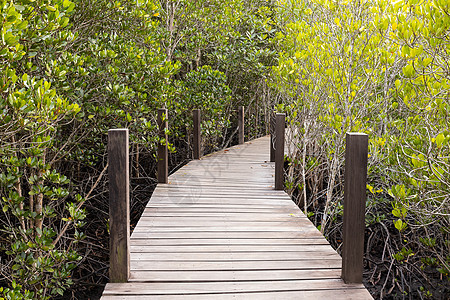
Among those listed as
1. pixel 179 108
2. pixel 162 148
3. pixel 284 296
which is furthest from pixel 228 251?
pixel 179 108

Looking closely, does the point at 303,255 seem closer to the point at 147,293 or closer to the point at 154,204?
the point at 147,293

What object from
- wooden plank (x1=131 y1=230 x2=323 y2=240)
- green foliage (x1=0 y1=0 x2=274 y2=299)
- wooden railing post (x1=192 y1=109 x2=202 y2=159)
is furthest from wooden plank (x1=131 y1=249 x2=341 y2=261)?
wooden railing post (x1=192 y1=109 x2=202 y2=159)

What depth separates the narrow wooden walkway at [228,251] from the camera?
8.35 feet

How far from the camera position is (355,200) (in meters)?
2.53

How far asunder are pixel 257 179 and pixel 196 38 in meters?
3.61

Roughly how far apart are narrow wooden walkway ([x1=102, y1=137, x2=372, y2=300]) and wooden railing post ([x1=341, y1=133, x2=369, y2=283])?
209 millimetres

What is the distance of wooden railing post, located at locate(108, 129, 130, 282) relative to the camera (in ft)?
8.30

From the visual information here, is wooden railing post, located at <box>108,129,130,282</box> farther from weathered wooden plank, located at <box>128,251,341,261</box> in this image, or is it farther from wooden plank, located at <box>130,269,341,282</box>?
weathered wooden plank, located at <box>128,251,341,261</box>

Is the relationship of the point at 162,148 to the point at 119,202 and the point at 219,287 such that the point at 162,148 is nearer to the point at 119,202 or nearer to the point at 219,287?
the point at 119,202

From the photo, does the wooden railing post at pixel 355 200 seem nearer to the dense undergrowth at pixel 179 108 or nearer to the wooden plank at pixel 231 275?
the wooden plank at pixel 231 275

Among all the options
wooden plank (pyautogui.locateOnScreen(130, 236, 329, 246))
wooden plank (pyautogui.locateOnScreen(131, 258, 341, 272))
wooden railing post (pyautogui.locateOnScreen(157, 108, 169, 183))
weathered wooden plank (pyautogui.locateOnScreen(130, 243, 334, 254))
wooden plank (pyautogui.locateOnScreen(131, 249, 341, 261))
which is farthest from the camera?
wooden railing post (pyautogui.locateOnScreen(157, 108, 169, 183))

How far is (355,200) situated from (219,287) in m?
1.05

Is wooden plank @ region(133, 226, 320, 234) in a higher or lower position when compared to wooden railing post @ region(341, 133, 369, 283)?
lower

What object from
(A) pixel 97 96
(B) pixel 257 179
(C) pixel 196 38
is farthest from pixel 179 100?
(A) pixel 97 96
